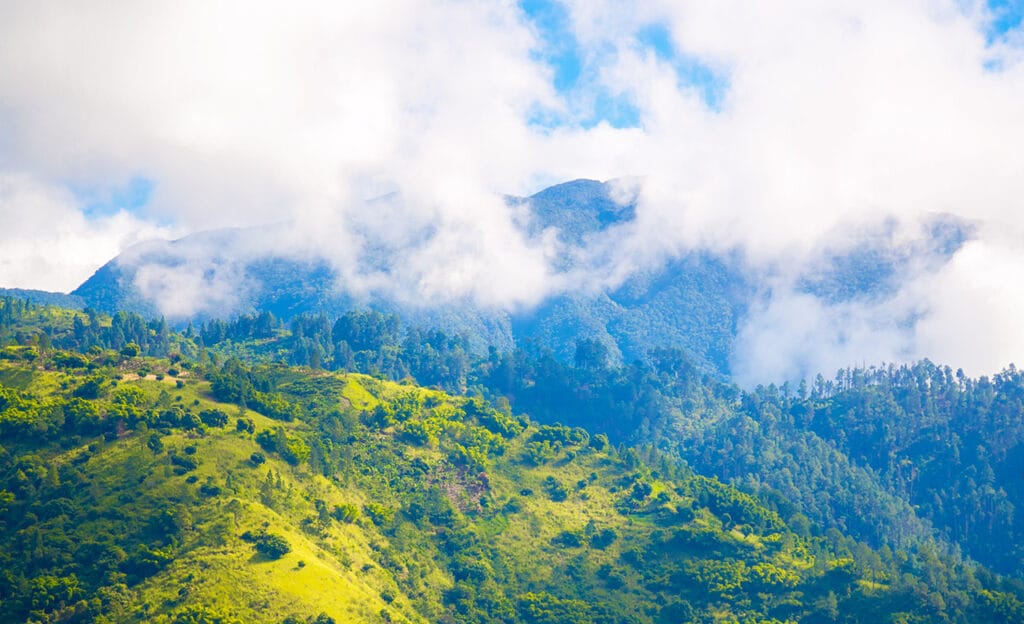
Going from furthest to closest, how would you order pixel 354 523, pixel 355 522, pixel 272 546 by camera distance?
1. pixel 355 522
2. pixel 354 523
3. pixel 272 546

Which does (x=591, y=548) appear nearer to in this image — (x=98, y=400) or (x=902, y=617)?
(x=902, y=617)

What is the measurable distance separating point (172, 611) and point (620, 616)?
65204 millimetres

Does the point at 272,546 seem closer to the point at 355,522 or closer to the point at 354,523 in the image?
the point at 354,523

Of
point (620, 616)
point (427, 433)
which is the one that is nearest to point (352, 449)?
point (427, 433)

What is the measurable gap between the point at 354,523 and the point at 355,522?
39cm

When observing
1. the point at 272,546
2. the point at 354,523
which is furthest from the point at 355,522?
the point at 272,546

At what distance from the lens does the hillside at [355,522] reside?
401 ft

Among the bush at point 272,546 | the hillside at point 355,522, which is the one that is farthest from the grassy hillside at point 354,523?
the hillside at point 355,522

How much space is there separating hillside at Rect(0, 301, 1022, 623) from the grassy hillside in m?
0.34

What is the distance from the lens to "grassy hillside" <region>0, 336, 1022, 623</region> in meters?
122

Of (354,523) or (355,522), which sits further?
(355,522)

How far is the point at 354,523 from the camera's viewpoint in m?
152

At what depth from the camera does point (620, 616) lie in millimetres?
149000

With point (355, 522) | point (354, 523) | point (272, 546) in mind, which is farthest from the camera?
point (355, 522)
